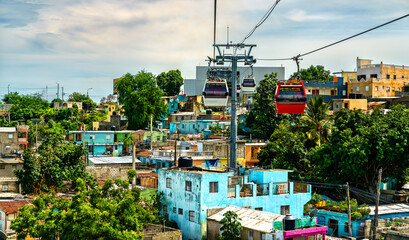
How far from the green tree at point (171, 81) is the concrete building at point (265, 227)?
2864 inches

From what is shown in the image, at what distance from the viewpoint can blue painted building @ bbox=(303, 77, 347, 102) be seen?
74.5m

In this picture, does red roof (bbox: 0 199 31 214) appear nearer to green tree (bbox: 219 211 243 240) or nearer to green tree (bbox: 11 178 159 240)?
green tree (bbox: 11 178 159 240)

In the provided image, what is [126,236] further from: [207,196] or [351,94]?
[351,94]

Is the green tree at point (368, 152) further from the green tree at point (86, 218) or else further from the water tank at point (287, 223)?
the green tree at point (86, 218)

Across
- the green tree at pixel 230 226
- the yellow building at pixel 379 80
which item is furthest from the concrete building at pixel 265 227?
the yellow building at pixel 379 80

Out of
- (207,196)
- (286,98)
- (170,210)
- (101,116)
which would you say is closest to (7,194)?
(170,210)

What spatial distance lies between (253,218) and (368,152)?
14.4 m

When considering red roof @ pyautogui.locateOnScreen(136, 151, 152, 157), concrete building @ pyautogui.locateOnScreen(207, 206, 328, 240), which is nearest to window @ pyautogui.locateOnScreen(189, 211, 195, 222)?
concrete building @ pyautogui.locateOnScreen(207, 206, 328, 240)

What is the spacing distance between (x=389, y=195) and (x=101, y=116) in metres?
56.7

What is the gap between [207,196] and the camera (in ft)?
95.0

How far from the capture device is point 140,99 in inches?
2965

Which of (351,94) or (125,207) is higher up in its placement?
(351,94)

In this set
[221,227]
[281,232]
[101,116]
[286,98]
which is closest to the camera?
[281,232]

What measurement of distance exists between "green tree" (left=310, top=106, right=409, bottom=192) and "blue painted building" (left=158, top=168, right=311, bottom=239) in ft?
22.3
